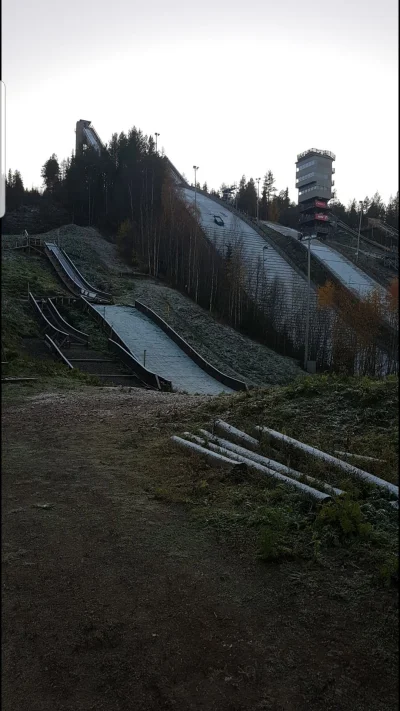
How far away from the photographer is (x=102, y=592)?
11.5ft

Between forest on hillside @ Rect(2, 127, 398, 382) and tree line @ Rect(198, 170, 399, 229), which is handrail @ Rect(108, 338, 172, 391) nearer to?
forest on hillside @ Rect(2, 127, 398, 382)

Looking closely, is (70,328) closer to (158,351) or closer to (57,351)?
(57,351)

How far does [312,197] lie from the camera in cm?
4369

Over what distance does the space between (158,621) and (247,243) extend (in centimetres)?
3287

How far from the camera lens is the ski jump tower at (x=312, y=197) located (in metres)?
39.3

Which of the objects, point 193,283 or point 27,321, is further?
point 193,283

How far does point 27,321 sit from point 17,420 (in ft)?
34.8

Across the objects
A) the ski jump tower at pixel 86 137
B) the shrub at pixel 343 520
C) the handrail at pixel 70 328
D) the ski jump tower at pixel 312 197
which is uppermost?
the ski jump tower at pixel 86 137

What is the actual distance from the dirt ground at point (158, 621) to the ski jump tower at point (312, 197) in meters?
36.9

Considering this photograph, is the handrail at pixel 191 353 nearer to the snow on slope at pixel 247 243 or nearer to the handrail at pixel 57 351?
the handrail at pixel 57 351

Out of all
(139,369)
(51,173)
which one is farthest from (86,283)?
(51,173)

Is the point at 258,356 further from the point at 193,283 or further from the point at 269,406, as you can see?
the point at 269,406

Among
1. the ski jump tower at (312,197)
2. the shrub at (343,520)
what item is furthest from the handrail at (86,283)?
the shrub at (343,520)

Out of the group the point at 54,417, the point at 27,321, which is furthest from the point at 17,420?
the point at 27,321
